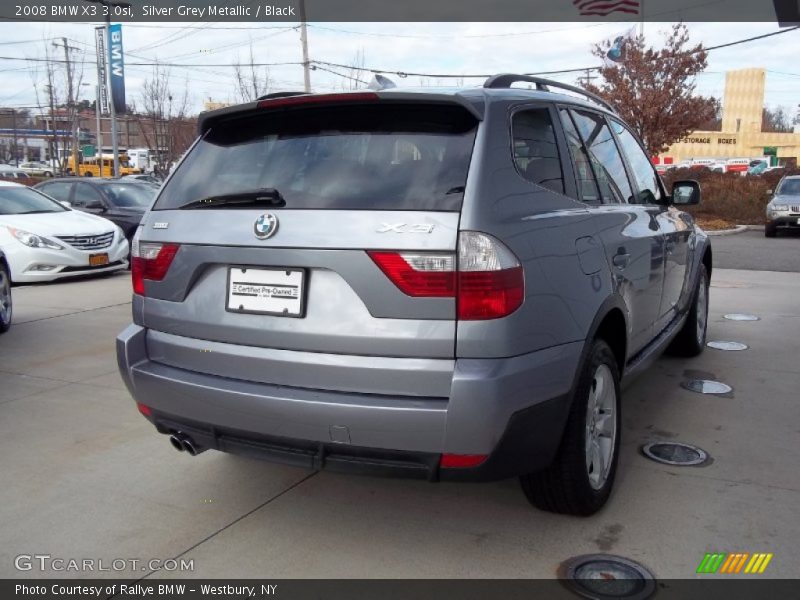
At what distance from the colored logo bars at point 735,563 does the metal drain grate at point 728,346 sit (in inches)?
143

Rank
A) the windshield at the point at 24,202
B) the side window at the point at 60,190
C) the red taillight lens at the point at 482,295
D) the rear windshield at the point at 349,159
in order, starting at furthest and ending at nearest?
the side window at the point at 60,190
the windshield at the point at 24,202
the rear windshield at the point at 349,159
the red taillight lens at the point at 482,295

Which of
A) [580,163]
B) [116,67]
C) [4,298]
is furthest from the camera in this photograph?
[116,67]

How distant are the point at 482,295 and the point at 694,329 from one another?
387 centimetres

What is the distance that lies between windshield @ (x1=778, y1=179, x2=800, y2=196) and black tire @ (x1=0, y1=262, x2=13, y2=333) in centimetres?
1793

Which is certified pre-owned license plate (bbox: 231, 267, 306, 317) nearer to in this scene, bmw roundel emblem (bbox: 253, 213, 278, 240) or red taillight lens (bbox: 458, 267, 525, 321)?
bmw roundel emblem (bbox: 253, 213, 278, 240)

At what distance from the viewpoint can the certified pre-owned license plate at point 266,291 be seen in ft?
8.40

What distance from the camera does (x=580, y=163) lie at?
11.0 ft

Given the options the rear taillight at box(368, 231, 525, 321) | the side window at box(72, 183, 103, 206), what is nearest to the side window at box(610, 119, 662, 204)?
the rear taillight at box(368, 231, 525, 321)

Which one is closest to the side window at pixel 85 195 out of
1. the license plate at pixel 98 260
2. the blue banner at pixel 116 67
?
the license plate at pixel 98 260

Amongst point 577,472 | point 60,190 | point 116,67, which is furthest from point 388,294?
point 116,67

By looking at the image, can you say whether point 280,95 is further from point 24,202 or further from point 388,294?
point 24,202

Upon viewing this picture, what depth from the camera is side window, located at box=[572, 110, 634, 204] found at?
11.7ft

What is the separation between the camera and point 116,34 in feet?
96.8

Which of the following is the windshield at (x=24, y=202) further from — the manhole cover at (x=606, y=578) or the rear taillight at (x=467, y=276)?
the manhole cover at (x=606, y=578)
